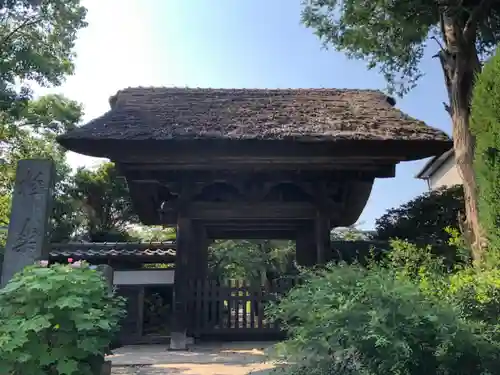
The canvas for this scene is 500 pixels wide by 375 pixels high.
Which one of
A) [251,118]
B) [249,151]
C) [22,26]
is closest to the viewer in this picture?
[249,151]

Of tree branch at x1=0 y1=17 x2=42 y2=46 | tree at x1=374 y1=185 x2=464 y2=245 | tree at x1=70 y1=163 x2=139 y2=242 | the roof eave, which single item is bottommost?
tree at x1=374 y1=185 x2=464 y2=245

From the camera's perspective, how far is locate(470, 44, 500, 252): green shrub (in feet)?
14.0

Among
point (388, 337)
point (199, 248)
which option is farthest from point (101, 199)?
point (388, 337)

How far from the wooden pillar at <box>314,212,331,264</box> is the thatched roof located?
1.64m

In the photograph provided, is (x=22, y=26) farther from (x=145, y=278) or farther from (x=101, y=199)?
(x=101, y=199)

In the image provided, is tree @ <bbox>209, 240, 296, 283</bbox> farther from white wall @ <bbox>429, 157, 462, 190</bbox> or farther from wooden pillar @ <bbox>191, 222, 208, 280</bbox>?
wooden pillar @ <bbox>191, 222, 208, 280</bbox>

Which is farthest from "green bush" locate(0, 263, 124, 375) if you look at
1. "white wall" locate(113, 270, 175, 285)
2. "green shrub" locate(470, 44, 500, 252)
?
"white wall" locate(113, 270, 175, 285)

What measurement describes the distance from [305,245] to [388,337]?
21.8 ft

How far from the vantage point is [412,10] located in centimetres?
813

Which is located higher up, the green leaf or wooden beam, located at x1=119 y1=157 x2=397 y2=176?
wooden beam, located at x1=119 y1=157 x2=397 y2=176

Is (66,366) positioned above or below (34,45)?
below

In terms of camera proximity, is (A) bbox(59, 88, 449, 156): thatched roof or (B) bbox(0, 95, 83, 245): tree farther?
(B) bbox(0, 95, 83, 245): tree

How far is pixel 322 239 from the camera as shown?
6988mm

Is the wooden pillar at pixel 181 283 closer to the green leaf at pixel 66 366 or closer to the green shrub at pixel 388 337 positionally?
the green leaf at pixel 66 366
